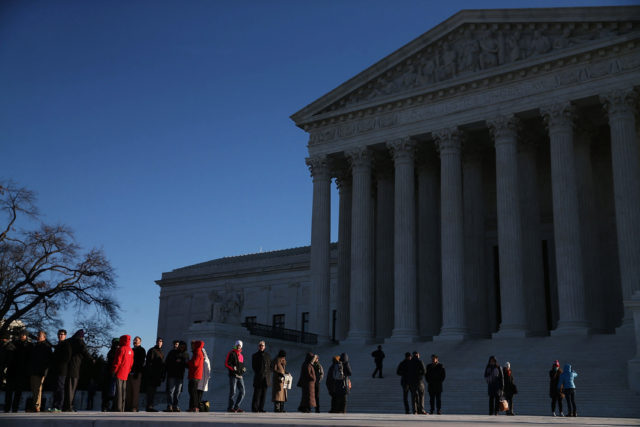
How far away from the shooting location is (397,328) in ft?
117

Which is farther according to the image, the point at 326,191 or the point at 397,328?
the point at 326,191

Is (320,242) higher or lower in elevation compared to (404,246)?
higher

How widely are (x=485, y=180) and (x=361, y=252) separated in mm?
9072

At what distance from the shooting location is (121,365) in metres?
16.2

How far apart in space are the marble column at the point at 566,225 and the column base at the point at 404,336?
732cm

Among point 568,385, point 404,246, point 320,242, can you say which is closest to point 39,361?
point 568,385

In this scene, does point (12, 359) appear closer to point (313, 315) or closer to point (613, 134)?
point (313, 315)

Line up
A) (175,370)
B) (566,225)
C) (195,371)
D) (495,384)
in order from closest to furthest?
(195,371) → (175,370) → (495,384) → (566,225)

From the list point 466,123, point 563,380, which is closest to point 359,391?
point 563,380

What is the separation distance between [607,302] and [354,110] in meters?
17.0

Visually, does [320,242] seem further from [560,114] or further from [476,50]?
[560,114]

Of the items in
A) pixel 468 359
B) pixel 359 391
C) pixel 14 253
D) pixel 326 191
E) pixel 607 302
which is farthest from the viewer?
pixel 326 191

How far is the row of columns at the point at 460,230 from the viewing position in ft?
101

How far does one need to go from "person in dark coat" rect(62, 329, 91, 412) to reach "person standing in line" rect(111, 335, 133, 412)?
2.27 ft
